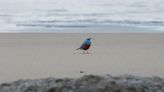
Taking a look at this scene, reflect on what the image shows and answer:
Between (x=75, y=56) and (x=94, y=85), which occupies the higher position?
(x=94, y=85)

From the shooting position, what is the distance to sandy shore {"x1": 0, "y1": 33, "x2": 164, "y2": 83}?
793cm

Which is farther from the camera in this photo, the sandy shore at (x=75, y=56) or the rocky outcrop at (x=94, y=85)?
the sandy shore at (x=75, y=56)

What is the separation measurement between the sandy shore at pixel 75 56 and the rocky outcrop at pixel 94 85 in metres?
2.50

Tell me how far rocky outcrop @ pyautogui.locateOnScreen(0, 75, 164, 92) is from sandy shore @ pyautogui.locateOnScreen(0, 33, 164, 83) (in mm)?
2500

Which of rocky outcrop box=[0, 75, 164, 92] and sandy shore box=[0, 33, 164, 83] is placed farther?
sandy shore box=[0, 33, 164, 83]

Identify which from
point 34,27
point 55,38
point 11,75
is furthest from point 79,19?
point 11,75

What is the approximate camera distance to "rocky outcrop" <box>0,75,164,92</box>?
14.6 ft

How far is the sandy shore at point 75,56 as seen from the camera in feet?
26.0

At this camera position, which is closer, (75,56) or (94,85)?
(94,85)

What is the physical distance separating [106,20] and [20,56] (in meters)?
11.0

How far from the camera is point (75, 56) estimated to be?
383 inches

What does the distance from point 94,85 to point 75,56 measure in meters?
5.23

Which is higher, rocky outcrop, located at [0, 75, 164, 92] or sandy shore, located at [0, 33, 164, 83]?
rocky outcrop, located at [0, 75, 164, 92]

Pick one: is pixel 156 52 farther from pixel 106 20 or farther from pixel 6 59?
pixel 106 20
